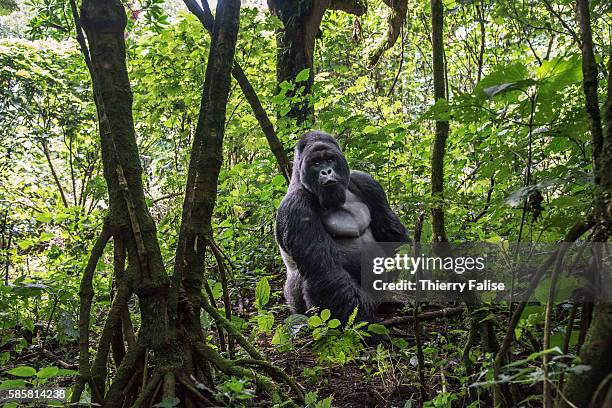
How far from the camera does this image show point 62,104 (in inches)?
224

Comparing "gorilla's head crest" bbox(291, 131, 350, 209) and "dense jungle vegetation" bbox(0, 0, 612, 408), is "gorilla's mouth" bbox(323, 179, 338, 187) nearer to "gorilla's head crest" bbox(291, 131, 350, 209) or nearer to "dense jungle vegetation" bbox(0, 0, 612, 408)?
"gorilla's head crest" bbox(291, 131, 350, 209)

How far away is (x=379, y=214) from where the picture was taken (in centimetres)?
361

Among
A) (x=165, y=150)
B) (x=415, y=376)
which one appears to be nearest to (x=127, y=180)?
(x=415, y=376)

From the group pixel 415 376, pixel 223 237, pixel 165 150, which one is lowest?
pixel 415 376

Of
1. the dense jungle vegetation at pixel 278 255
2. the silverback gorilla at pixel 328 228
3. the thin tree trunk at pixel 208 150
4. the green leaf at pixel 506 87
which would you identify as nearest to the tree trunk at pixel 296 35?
the dense jungle vegetation at pixel 278 255

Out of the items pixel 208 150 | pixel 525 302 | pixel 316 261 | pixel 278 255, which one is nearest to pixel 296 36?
pixel 278 255

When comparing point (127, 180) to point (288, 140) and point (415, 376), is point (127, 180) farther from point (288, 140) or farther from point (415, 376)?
point (288, 140)

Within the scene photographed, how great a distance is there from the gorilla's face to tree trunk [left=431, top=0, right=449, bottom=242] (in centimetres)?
149

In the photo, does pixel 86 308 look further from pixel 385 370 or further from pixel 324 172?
pixel 324 172

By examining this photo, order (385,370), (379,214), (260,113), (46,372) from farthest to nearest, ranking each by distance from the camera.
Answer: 1. (379,214)
2. (260,113)
3. (385,370)
4. (46,372)

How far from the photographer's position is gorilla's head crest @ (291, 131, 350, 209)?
10.7ft

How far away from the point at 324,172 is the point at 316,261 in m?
0.53

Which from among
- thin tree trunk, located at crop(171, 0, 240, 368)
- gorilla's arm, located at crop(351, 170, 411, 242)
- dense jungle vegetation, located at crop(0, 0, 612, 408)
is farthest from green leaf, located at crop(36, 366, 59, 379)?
gorilla's arm, located at crop(351, 170, 411, 242)

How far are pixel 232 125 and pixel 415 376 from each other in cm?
284
